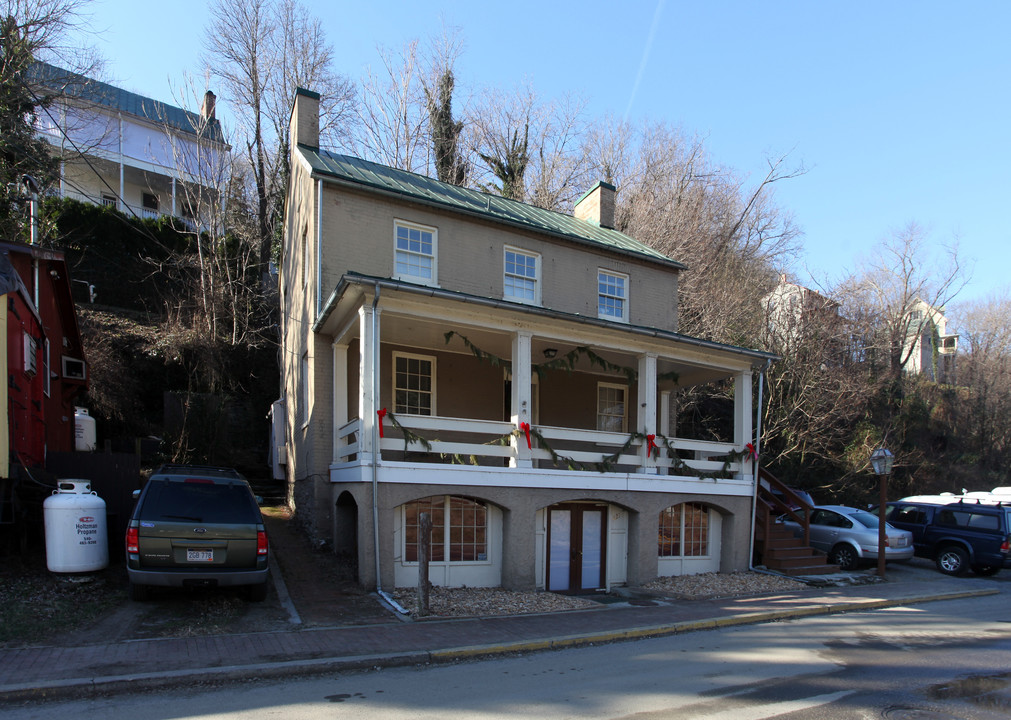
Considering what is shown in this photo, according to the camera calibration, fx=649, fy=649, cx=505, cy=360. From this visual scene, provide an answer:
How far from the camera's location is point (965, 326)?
37500 millimetres

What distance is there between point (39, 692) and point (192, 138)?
3036 cm

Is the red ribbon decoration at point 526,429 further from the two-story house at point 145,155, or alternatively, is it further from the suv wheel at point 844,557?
the two-story house at point 145,155

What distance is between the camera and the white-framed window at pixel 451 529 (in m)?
11.2

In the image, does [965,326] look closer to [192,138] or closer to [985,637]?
[985,637]

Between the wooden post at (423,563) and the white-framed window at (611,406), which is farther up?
the white-framed window at (611,406)

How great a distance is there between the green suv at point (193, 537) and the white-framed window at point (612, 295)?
10.7m

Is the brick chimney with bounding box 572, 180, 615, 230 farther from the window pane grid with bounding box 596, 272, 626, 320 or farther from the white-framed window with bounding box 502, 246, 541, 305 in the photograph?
the white-framed window with bounding box 502, 246, 541, 305

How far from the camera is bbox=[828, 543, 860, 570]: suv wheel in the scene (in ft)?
54.0

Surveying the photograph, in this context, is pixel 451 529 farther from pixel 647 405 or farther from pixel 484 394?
pixel 647 405

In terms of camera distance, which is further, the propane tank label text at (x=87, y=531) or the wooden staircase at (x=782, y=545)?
the wooden staircase at (x=782, y=545)

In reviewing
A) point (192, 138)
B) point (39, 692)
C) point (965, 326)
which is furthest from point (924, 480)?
point (192, 138)

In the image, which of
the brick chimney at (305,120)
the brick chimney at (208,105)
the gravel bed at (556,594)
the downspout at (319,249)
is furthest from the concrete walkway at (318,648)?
the brick chimney at (208,105)

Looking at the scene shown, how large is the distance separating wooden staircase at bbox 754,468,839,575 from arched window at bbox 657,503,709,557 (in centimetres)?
159

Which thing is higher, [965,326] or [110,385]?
[965,326]
